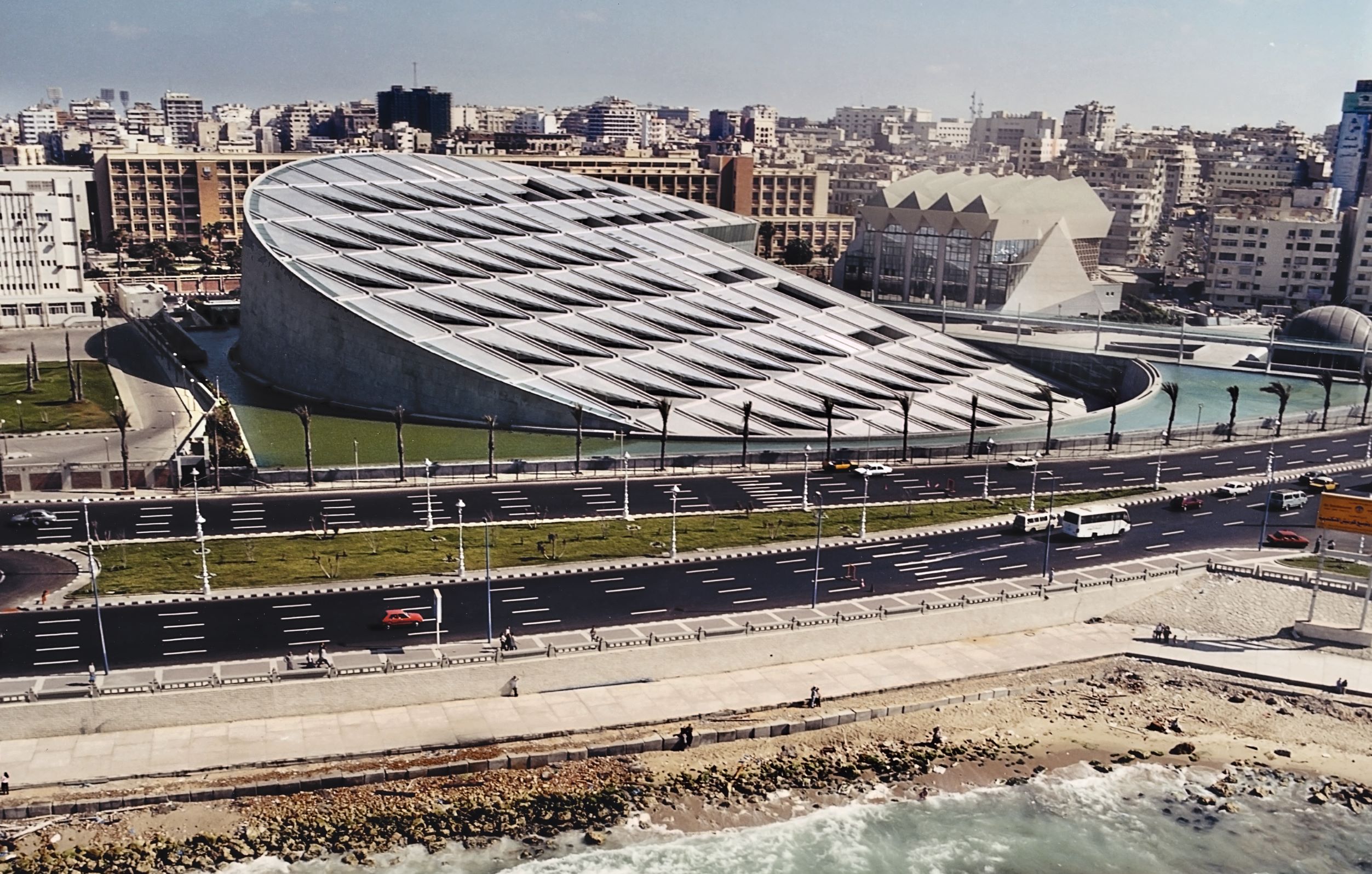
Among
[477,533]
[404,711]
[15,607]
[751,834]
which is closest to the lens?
[751,834]

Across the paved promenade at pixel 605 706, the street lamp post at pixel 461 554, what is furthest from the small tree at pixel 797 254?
the paved promenade at pixel 605 706

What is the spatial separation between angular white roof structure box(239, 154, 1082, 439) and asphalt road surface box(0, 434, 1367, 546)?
8.28 m

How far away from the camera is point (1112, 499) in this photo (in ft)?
210

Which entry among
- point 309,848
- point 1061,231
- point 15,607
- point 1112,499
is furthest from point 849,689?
point 1061,231

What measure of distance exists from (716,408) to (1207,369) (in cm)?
5149

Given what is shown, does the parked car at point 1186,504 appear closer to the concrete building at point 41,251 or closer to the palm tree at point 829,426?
the palm tree at point 829,426

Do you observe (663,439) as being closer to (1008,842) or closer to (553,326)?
(553,326)

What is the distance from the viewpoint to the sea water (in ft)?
119

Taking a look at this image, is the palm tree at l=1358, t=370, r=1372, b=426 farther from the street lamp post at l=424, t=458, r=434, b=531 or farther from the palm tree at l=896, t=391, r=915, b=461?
the street lamp post at l=424, t=458, r=434, b=531

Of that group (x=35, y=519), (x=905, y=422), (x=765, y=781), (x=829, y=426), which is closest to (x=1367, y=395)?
(x=905, y=422)

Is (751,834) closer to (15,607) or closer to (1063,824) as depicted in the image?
(1063,824)

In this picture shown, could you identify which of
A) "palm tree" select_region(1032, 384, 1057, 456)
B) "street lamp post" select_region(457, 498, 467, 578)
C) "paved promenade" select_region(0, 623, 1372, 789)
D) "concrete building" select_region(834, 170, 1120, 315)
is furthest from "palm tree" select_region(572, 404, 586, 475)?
"concrete building" select_region(834, 170, 1120, 315)

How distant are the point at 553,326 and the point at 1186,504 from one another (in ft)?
124

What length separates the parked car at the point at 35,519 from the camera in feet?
176
